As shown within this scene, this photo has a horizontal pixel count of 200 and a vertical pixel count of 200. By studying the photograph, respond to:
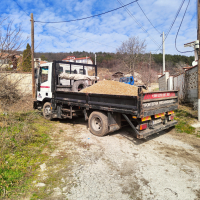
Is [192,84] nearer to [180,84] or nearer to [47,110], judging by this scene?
[180,84]

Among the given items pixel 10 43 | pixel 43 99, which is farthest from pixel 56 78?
pixel 10 43

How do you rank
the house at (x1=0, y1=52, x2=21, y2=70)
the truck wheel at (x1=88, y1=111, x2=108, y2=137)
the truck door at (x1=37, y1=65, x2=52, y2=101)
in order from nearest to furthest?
the house at (x1=0, y1=52, x2=21, y2=70) → the truck wheel at (x1=88, y1=111, x2=108, y2=137) → the truck door at (x1=37, y1=65, x2=52, y2=101)

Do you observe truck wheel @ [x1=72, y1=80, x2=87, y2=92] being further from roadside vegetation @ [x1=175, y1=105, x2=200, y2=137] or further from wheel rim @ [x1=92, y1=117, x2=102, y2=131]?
roadside vegetation @ [x1=175, y1=105, x2=200, y2=137]

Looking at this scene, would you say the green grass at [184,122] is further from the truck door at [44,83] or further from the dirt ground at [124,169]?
the truck door at [44,83]

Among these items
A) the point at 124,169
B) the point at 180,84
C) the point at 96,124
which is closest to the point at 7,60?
the point at 96,124

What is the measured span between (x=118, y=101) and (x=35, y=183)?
9.60 ft

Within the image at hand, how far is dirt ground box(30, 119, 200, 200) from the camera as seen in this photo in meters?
2.71

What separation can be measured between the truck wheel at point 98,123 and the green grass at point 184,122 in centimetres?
293

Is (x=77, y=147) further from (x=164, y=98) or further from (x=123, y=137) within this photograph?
(x=164, y=98)

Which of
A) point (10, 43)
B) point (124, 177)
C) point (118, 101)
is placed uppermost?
point (10, 43)

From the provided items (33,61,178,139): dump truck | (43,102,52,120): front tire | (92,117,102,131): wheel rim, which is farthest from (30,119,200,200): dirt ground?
(43,102,52,120): front tire

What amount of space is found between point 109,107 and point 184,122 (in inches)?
147

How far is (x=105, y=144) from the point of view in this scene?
16.2ft

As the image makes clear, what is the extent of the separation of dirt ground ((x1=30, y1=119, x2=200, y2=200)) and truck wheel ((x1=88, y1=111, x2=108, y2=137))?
203 millimetres
